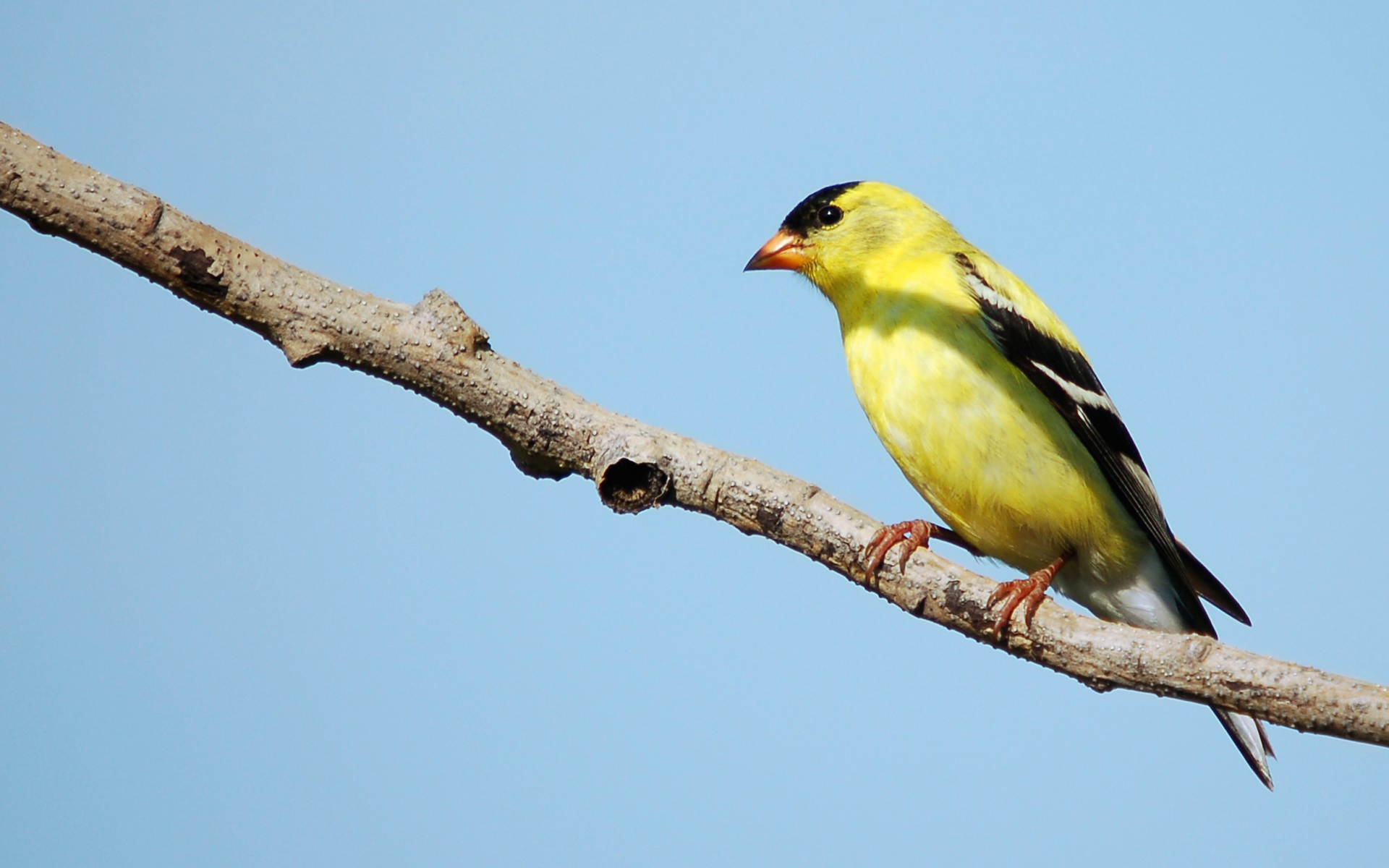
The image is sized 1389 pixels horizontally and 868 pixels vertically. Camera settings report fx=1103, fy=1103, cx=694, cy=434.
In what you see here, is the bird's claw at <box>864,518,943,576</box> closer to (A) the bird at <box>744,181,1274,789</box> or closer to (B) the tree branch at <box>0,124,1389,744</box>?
(B) the tree branch at <box>0,124,1389,744</box>

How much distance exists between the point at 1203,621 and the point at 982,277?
6.65ft

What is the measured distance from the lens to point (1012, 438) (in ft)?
16.0

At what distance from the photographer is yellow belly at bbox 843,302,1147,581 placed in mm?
4855

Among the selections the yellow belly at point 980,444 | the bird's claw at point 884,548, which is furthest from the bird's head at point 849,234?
the bird's claw at point 884,548

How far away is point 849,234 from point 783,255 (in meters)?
0.39

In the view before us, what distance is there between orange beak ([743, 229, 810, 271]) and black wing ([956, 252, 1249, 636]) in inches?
38.1

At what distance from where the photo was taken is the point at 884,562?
12.8 feet

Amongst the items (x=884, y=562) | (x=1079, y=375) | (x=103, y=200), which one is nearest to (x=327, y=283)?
(x=103, y=200)

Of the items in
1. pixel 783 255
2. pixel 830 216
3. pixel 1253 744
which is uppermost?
pixel 830 216

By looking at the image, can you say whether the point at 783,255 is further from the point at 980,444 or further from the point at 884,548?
the point at 884,548

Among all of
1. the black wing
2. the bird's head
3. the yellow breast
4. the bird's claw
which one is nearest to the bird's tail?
the black wing

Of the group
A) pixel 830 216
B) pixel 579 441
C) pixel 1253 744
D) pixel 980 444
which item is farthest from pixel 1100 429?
pixel 579 441

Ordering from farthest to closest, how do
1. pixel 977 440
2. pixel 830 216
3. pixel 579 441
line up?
pixel 830 216 < pixel 977 440 < pixel 579 441

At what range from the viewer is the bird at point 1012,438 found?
4879 millimetres
